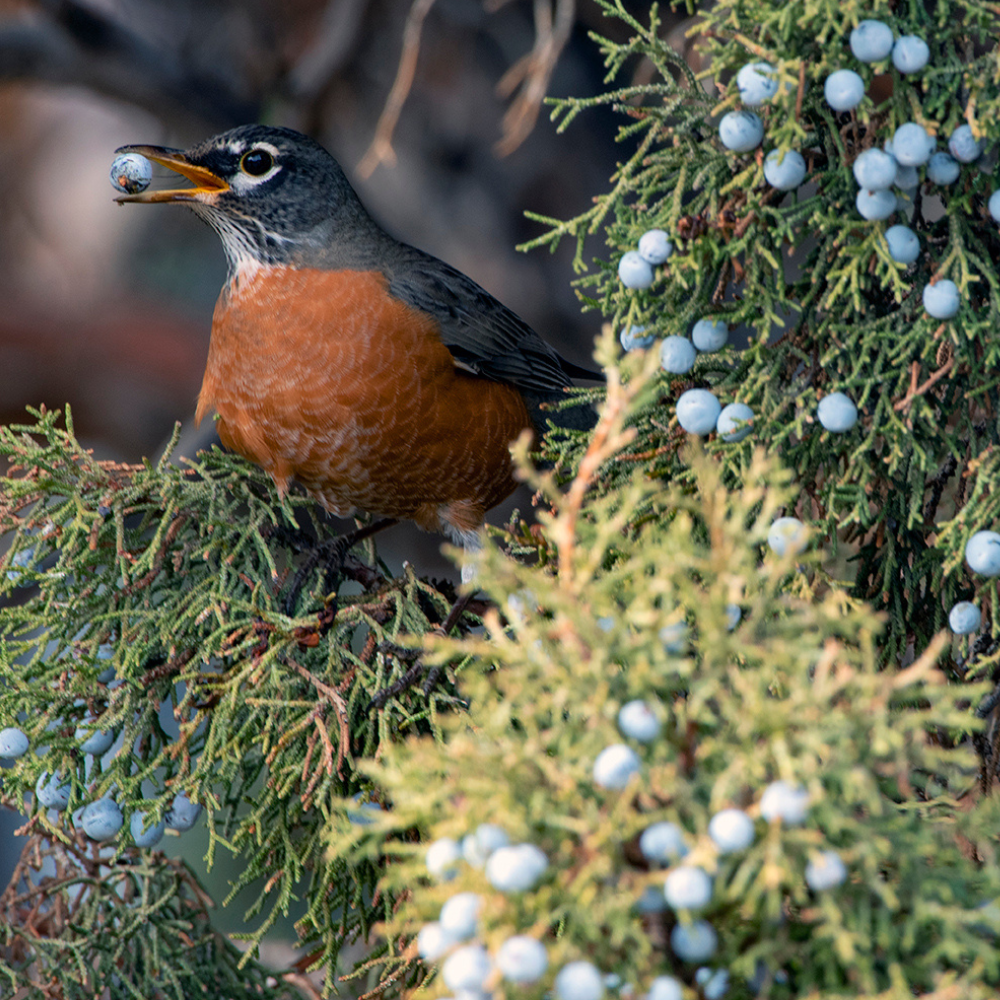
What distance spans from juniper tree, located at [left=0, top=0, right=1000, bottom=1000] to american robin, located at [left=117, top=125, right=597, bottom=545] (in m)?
0.14

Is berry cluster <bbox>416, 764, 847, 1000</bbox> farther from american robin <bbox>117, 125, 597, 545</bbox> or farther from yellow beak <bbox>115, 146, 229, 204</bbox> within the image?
yellow beak <bbox>115, 146, 229, 204</bbox>

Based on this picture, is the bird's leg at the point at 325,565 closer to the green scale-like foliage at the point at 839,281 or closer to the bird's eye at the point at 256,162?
the green scale-like foliage at the point at 839,281

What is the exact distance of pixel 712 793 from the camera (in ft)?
1.98

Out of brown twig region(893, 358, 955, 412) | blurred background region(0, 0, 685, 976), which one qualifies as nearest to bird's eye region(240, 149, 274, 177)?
blurred background region(0, 0, 685, 976)

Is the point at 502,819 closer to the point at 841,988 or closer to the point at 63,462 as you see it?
the point at 841,988

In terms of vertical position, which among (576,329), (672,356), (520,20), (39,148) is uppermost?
(672,356)

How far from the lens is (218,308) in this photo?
1.71 metres

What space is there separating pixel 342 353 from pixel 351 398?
0.24ft

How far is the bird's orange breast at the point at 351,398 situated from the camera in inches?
61.3

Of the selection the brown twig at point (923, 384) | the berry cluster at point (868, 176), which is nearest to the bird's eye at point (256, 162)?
the berry cluster at point (868, 176)

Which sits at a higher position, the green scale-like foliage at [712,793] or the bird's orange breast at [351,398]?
the green scale-like foliage at [712,793]

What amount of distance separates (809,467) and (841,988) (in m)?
0.55

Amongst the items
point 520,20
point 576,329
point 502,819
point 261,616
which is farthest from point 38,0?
point 502,819

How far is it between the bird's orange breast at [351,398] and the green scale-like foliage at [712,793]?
918 millimetres
